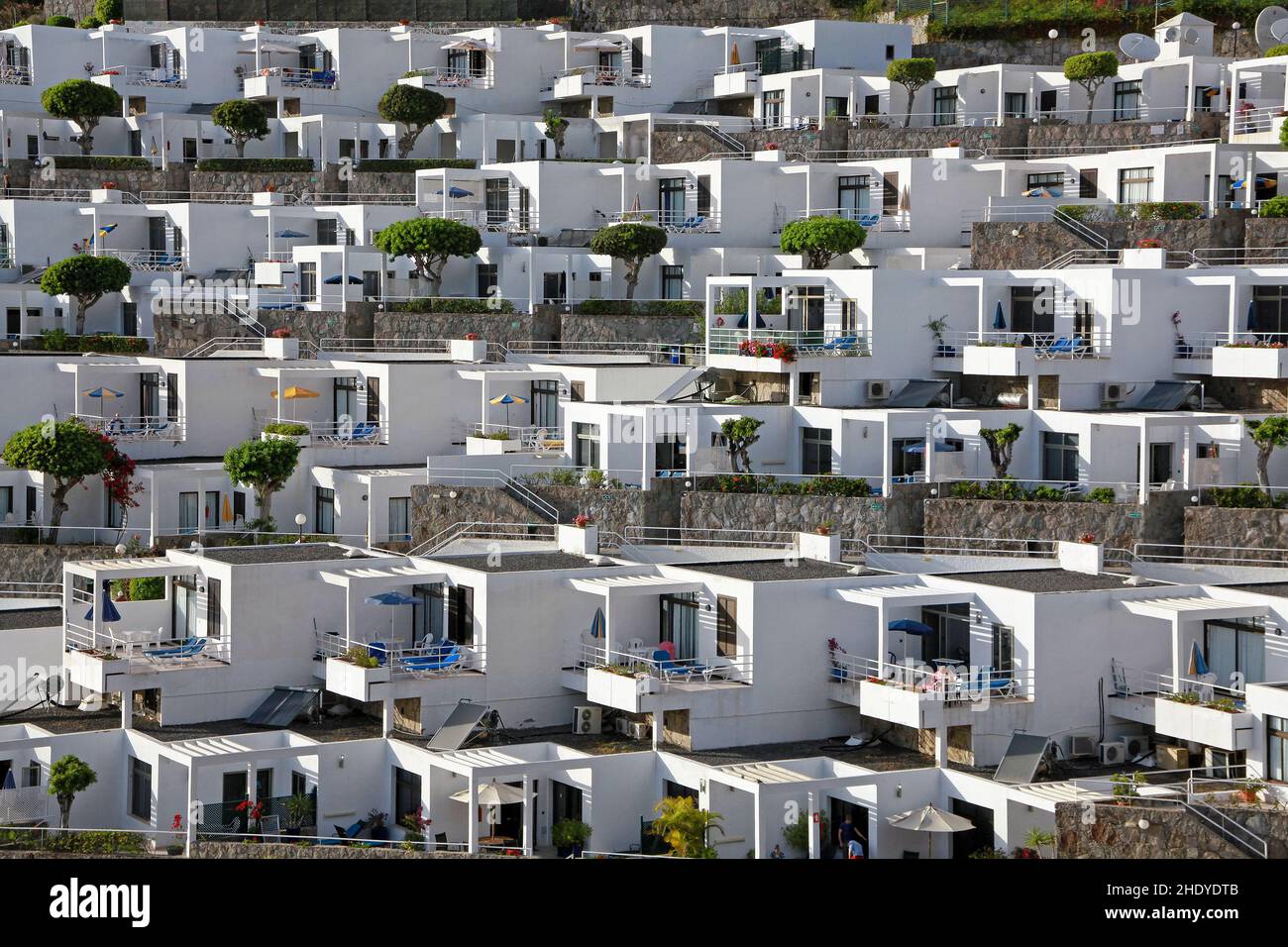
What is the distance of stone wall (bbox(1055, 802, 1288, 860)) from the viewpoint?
103ft

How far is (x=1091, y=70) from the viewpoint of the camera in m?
70.8

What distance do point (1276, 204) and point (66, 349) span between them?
36.8m

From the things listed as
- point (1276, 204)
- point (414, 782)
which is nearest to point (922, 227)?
point (1276, 204)

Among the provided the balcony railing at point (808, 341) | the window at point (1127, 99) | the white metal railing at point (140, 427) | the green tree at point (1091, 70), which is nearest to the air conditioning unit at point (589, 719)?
the balcony railing at point (808, 341)

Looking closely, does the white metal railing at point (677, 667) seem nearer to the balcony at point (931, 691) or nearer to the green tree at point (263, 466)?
the balcony at point (931, 691)

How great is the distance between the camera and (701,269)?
217ft

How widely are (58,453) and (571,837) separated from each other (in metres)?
22.6

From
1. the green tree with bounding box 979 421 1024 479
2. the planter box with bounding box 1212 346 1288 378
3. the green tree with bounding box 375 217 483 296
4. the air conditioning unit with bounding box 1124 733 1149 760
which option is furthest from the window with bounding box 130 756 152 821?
the green tree with bounding box 375 217 483 296

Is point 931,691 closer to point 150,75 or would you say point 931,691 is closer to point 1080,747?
point 1080,747

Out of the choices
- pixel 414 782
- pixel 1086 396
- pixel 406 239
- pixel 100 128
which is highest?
pixel 100 128

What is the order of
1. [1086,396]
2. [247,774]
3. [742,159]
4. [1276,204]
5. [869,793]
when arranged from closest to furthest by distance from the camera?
[869,793], [247,774], [1086,396], [1276,204], [742,159]

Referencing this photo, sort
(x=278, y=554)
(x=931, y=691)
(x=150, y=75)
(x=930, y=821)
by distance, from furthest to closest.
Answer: (x=150, y=75) → (x=278, y=554) → (x=931, y=691) → (x=930, y=821)

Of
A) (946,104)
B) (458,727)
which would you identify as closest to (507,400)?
(458,727)
